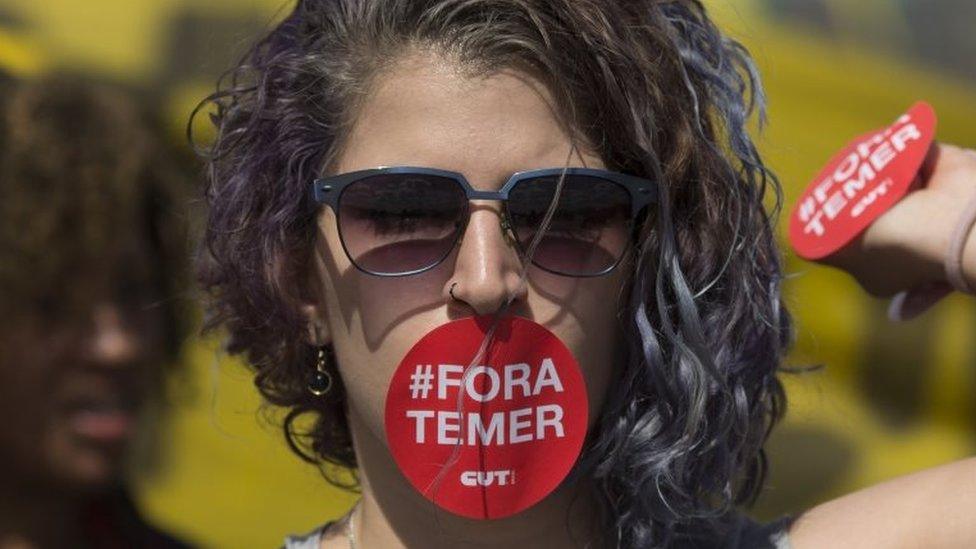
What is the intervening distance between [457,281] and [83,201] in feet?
4.57

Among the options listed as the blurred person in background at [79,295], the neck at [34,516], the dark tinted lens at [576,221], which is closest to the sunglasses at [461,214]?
the dark tinted lens at [576,221]

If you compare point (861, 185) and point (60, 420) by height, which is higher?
point (861, 185)

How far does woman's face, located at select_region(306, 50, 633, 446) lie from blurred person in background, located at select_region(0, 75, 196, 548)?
44.8 inches

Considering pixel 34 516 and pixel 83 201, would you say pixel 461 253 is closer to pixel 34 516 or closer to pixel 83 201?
pixel 83 201

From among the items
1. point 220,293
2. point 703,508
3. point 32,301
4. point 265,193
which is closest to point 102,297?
point 32,301

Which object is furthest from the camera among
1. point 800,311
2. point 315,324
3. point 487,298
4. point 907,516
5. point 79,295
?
point 800,311

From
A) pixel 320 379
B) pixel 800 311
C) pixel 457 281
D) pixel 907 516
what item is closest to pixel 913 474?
pixel 907 516

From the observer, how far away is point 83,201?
2.59m

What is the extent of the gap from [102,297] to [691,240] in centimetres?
144

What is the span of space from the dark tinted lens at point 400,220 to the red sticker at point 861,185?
19.3 inches

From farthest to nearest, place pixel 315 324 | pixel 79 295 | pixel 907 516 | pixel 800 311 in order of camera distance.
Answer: pixel 800 311, pixel 79 295, pixel 315 324, pixel 907 516

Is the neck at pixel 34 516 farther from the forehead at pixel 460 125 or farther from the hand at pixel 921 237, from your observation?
the hand at pixel 921 237

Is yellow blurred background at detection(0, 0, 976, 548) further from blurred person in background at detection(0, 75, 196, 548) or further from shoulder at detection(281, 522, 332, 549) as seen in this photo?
shoulder at detection(281, 522, 332, 549)

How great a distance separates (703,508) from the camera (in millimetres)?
1528
